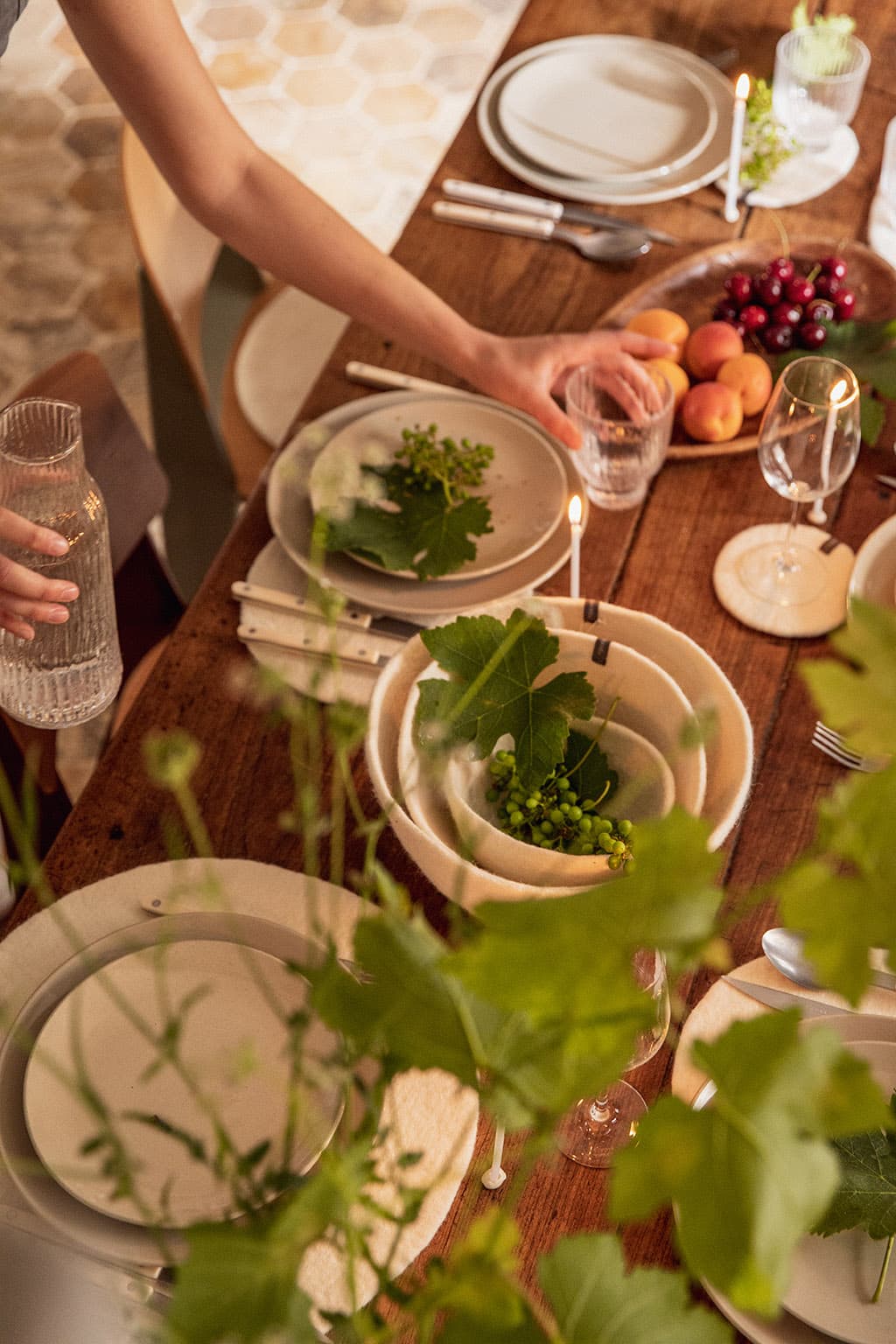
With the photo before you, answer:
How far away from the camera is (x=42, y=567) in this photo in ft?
3.59

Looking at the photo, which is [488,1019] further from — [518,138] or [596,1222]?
[518,138]

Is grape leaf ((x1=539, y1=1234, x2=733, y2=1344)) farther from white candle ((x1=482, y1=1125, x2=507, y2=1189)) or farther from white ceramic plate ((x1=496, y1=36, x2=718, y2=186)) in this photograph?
white ceramic plate ((x1=496, y1=36, x2=718, y2=186))

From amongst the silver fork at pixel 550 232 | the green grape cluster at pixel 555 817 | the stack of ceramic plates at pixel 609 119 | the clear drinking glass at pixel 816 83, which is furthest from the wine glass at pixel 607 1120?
the clear drinking glass at pixel 816 83

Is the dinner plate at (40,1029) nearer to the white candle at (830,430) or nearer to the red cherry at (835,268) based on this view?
the white candle at (830,430)

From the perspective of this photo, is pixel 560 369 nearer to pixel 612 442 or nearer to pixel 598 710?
pixel 612 442

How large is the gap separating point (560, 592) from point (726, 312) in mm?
396

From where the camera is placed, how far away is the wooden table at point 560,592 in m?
1.04

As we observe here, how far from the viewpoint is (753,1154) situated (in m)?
0.36

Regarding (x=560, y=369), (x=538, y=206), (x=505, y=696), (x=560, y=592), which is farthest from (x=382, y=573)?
(x=538, y=206)

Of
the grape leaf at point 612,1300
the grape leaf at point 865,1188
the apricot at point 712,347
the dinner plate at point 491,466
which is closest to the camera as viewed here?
the grape leaf at point 612,1300

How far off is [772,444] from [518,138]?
71 centimetres

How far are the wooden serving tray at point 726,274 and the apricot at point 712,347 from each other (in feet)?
0.28

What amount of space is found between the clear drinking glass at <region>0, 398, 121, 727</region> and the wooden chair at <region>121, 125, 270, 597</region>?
85cm

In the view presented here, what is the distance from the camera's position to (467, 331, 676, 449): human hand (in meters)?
1.28
